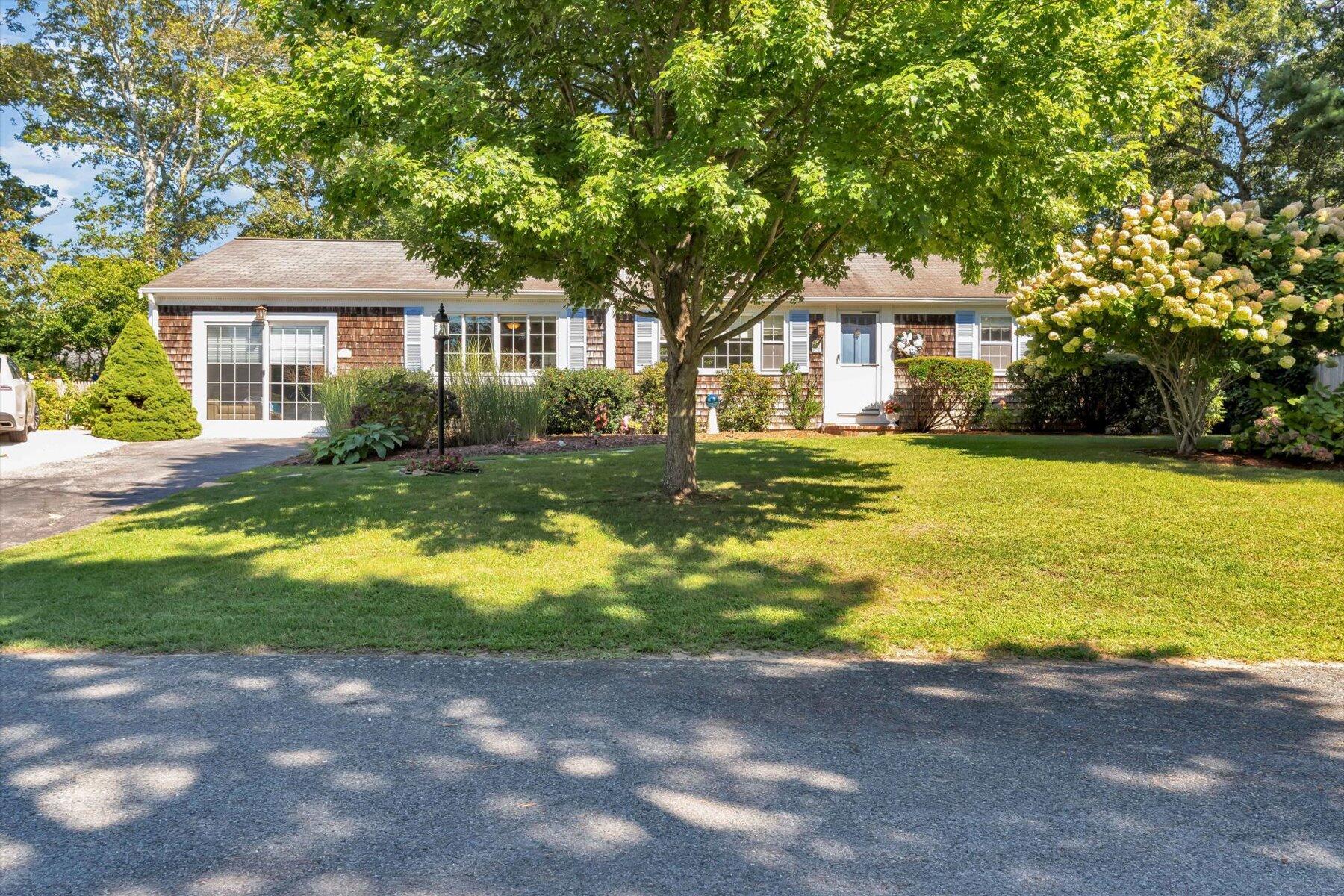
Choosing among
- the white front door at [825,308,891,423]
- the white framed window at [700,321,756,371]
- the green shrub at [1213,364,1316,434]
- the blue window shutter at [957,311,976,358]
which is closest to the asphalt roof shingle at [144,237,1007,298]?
the blue window shutter at [957,311,976,358]

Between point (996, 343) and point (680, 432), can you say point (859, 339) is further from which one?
point (680, 432)

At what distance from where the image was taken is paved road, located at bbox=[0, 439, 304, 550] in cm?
904

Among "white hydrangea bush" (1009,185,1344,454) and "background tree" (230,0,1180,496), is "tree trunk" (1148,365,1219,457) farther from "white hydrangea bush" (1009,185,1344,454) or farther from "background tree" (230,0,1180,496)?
"background tree" (230,0,1180,496)

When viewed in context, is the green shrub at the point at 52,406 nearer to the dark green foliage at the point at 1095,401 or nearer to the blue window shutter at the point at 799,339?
the blue window shutter at the point at 799,339

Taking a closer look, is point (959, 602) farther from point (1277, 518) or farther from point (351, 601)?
point (351, 601)

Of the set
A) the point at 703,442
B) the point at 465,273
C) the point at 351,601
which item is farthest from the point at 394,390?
the point at 351,601

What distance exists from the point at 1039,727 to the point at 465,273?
6232mm

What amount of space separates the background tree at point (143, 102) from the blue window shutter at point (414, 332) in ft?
43.4

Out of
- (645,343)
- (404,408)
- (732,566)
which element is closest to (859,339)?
(645,343)

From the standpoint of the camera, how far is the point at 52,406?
63.1 ft

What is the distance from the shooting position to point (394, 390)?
14242mm

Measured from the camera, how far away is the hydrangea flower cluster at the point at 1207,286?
9.60 m

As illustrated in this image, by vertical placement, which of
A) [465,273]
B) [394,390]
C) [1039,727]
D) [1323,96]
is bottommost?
[1039,727]

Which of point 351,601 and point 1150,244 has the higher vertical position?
point 1150,244
